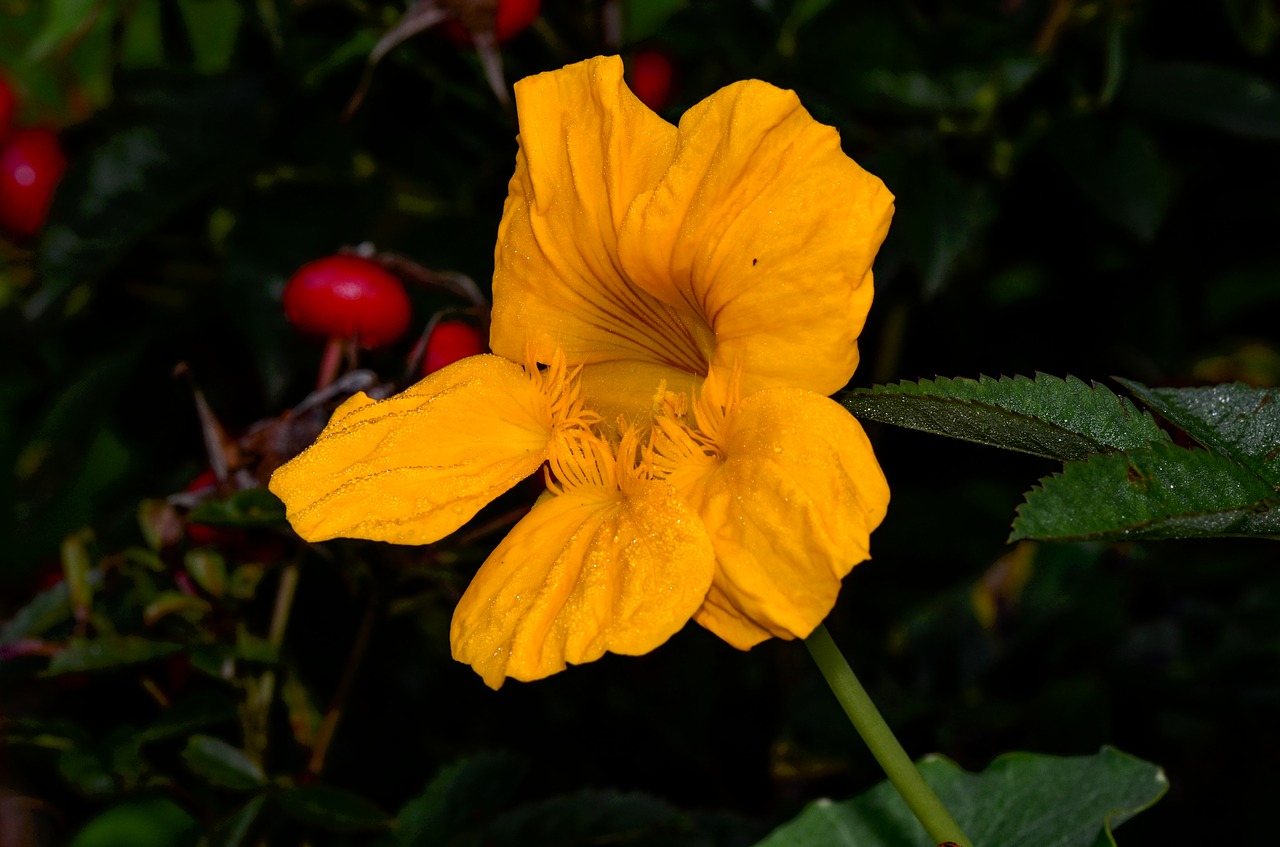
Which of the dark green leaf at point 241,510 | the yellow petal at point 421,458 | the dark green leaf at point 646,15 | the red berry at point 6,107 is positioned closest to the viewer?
the yellow petal at point 421,458

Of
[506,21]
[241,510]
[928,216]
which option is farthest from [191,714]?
[928,216]

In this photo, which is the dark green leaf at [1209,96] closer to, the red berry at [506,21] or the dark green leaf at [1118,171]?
the dark green leaf at [1118,171]

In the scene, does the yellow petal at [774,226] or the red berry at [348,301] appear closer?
the yellow petal at [774,226]

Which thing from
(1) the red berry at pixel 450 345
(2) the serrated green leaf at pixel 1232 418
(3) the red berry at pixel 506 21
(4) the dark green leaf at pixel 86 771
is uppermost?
(3) the red berry at pixel 506 21

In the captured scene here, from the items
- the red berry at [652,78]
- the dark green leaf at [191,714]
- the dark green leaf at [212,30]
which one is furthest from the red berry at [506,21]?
the dark green leaf at [191,714]

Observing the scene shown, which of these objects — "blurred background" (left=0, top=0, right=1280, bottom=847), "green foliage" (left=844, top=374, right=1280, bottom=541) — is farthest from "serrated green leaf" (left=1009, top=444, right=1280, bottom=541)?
"blurred background" (left=0, top=0, right=1280, bottom=847)

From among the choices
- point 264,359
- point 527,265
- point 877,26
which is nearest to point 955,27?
point 877,26
